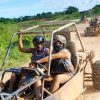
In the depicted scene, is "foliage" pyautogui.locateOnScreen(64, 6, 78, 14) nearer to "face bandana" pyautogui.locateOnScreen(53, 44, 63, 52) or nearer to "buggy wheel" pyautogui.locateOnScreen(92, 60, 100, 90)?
"buggy wheel" pyautogui.locateOnScreen(92, 60, 100, 90)

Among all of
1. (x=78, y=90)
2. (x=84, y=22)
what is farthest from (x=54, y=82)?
(x=84, y=22)

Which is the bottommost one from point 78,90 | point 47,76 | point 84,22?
point 84,22

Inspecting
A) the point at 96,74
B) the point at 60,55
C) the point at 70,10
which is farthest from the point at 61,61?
the point at 70,10

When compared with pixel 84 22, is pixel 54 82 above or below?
above

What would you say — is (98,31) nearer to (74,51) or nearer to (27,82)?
(74,51)

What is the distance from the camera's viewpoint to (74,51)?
941cm

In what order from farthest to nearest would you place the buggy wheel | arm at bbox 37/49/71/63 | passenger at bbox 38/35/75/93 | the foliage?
the foliage → the buggy wheel → passenger at bbox 38/35/75/93 → arm at bbox 37/49/71/63

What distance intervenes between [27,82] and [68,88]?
38.1 inches

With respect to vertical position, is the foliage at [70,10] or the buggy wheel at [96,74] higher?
the buggy wheel at [96,74]

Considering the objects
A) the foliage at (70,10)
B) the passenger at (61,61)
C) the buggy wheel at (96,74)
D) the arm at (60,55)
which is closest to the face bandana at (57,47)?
the passenger at (61,61)

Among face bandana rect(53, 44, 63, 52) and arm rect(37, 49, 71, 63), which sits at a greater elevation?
face bandana rect(53, 44, 63, 52)

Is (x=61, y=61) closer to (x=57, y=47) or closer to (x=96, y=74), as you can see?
(x=57, y=47)

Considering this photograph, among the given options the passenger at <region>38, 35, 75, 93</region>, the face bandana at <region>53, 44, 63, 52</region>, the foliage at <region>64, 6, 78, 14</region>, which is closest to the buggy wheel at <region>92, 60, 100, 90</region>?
the passenger at <region>38, 35, 75, 93</region>

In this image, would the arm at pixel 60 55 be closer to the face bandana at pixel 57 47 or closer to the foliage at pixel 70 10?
the face bandana at pixel 57 47
